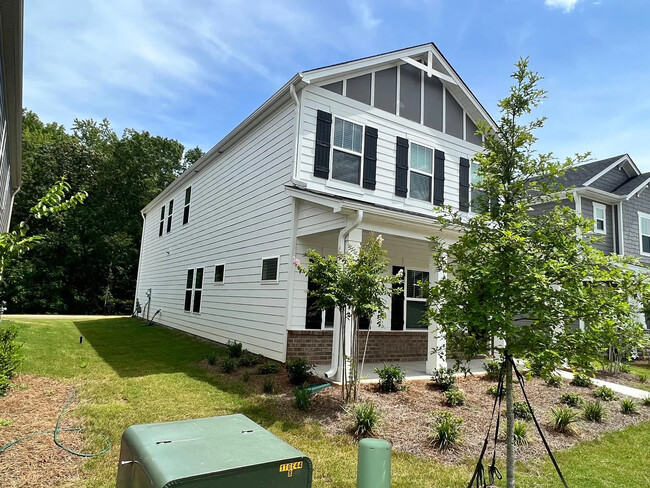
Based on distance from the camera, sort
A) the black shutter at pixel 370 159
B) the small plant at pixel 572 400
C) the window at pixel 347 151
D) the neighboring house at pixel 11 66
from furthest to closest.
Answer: the black shutter at pixel 370 159, the window at pixel 347 151, the small plant at pixel 572 400, the neighboring house at pixel 11 66

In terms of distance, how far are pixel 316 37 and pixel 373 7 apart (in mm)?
1940

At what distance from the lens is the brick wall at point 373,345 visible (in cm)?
849

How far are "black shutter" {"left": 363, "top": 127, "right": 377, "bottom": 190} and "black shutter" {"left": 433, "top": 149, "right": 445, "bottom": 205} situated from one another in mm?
2082

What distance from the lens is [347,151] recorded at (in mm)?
9570

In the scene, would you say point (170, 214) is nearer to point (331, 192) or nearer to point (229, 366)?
point (331, 192)

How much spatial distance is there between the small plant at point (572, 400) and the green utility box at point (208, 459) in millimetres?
6534

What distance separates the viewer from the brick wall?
849 centimetres

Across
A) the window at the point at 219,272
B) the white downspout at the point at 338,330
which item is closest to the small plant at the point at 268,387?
the white downspout at the point at 338,330

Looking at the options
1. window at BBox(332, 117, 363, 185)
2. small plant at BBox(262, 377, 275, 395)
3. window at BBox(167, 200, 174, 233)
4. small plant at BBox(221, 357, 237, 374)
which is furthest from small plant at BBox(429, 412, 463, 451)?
window at BBox(167, 200, 174, 233)

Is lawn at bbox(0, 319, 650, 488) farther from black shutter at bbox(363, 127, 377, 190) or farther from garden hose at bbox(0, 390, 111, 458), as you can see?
black shutter at bbox(363, 127, 377, 190)

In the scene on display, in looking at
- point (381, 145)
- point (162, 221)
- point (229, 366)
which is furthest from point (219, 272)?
point (162, 221)

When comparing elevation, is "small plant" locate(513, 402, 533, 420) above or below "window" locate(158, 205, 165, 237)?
below

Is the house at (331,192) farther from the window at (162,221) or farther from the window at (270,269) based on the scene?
the window at (162,221)

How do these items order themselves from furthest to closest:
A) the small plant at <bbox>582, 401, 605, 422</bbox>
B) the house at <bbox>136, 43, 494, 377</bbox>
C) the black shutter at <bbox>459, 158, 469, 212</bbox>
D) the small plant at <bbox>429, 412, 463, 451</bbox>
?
the black shutter at <bbox>459, 158, 469, 212</bbox>, the house at <bbox>136, 43, 494, 377</bbox>, the small plant at <bbox>582, 401, 605, 422</bbox>, the small plant at <bbox>429, 412, 463, 451</bbox>
